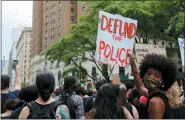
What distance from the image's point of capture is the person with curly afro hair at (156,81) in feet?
10.5

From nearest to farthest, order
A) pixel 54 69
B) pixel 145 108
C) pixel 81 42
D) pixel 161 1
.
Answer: pixel 145 108 < pixel 161 1 < pixel 81 42 < pixel 54 69

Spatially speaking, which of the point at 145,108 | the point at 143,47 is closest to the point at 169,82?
the point at 145,108

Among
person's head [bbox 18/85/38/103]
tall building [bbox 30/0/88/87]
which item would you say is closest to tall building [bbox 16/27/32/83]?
tall building [bbox 30/0/88/87]

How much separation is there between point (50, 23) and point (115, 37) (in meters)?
78.8

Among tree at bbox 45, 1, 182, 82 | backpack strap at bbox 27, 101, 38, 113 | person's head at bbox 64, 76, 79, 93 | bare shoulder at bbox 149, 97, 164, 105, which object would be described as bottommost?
backpack strap at bbox 27, 101, 38, 113

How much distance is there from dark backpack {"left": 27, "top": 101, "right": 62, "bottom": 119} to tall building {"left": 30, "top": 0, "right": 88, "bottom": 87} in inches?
2275

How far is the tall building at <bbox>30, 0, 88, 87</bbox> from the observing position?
237 ft

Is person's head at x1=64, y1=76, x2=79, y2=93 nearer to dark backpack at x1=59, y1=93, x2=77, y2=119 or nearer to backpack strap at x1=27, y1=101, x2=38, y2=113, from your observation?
dark backpack at x1=59, y1=93, x2=77, y2=119

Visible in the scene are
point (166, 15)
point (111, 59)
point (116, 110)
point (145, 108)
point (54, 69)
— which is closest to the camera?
point (116, 110)

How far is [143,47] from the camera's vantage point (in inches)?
323

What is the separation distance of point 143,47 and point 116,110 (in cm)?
519

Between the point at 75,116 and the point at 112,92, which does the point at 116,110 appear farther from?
the point at 75,116


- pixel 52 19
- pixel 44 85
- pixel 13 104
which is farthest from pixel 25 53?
pixel 44 85

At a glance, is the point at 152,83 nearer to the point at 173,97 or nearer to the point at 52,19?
the point at 173,97
